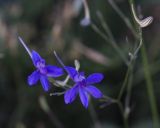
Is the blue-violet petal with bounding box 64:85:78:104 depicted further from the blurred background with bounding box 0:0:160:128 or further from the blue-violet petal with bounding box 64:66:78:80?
the blurred background with bounding box 0:0:160:128

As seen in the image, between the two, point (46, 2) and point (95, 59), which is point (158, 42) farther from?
point (46, 2)

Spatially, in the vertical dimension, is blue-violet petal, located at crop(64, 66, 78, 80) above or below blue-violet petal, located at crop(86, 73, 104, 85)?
above

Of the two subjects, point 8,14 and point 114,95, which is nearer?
point 114,95

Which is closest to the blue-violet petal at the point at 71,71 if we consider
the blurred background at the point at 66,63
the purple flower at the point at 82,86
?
the purple flower at the point at 82,86

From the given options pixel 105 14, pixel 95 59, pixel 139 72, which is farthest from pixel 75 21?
pixel 139 72

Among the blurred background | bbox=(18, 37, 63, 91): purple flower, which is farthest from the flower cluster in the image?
the blurred background

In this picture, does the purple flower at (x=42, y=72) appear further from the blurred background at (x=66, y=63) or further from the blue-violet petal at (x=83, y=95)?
the blurred background at (x=66, y=63)

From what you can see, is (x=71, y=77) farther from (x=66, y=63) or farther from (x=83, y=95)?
(x=66, y=63)
